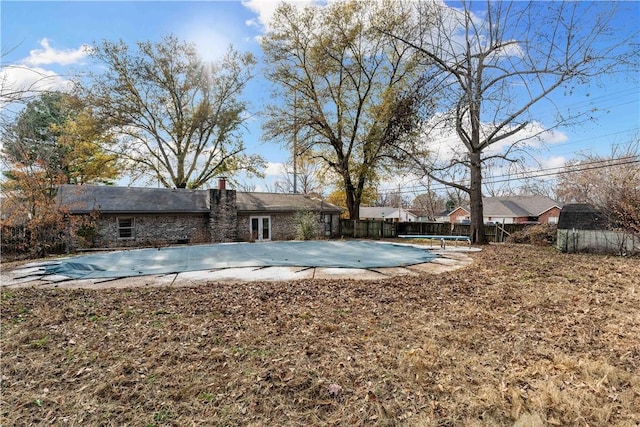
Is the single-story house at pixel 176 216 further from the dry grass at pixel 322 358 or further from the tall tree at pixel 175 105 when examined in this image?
the dry grass at pixel 322 358

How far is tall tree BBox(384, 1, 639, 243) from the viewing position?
811cm

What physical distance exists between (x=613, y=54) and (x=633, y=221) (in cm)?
464

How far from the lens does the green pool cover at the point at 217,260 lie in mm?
7523

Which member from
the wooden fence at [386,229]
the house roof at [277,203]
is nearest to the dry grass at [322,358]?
the house roof at [277,203]

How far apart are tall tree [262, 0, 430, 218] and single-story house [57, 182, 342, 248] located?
3.95m

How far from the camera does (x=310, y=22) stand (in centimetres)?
1834

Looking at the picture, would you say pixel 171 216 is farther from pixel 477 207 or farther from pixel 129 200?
pixel 477 207

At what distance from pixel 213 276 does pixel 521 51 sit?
31.6 ft

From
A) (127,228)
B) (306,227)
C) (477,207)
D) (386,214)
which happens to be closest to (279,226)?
(306,227)

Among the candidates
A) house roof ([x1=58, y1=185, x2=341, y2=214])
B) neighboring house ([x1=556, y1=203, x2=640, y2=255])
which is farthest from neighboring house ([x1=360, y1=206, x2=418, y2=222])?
neighboring house ([x1=556, y1=203, x2=640, y2=255])

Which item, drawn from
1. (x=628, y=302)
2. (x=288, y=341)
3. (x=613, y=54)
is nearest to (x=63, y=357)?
(x=288, y=341)

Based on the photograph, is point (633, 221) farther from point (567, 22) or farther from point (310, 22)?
point (310, 22)

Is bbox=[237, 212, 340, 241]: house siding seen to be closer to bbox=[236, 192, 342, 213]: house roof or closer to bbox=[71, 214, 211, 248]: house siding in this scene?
bbox=[236, 192, 342, 213]: house roof

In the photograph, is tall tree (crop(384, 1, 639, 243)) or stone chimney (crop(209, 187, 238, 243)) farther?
stone chimney (crop(209, 187, 238, 243))
